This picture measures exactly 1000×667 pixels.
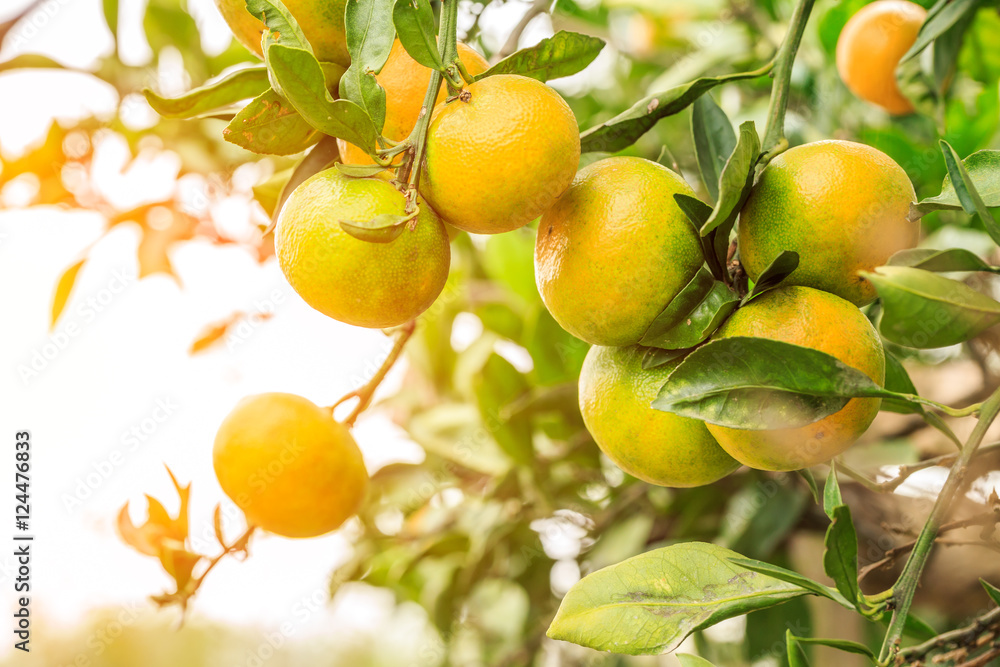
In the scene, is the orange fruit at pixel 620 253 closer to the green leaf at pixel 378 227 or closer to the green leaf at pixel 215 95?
the green leaf at pixel 378 227

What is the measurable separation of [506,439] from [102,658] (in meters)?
4.42

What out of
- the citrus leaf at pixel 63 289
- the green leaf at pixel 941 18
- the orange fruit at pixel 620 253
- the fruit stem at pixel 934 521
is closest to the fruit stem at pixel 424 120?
the orange fruit at pixel 620 253

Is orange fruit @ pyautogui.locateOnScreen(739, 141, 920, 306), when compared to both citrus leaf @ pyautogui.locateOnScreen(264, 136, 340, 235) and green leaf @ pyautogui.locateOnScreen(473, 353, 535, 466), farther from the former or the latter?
green leaf @ pyautogui.locateOnScreen(473, 353, 535, 466)

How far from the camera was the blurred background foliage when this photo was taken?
913 mm

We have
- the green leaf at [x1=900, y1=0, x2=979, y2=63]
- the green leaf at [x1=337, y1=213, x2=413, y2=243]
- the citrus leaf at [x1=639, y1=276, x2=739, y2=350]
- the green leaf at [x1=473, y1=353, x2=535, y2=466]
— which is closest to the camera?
the green leaf at [x1=337, y1=213, x2=413, y2=243]

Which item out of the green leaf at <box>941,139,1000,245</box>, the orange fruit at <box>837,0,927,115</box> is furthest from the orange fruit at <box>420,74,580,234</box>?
the orange fruit at <box>837,0,927,115</box>

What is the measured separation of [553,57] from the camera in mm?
461

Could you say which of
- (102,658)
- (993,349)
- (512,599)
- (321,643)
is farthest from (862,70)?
(102,658)

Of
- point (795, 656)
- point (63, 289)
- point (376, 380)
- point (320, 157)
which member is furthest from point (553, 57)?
point (63, 289)

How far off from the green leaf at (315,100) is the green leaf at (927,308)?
27cm

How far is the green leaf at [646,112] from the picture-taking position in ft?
1.60

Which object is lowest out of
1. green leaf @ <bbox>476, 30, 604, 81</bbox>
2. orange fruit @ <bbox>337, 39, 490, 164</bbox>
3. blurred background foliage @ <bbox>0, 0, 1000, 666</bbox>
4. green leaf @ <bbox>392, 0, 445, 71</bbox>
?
blurred background foliage @ <bbox>0, 0, 1000, 666</bbox>

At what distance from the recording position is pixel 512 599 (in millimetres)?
1264

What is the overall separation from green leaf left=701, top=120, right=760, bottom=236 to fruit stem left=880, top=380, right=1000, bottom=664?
0.18 meters
